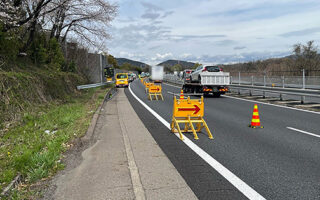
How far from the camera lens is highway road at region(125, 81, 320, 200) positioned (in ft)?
13.5

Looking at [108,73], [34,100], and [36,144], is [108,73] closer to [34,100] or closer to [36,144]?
[34,100]

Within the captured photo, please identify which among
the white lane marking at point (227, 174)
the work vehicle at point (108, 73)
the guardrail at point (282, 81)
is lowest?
the white lane marking at point (227, 174)

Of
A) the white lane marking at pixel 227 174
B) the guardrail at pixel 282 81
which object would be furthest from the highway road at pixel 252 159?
the guardrail at pixel 282 81

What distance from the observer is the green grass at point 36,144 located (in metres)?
4.97

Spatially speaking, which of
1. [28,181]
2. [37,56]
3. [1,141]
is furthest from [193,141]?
[37,56]

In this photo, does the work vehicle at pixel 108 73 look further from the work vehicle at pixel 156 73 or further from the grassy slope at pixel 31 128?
the grassy slope at pixel 31 128

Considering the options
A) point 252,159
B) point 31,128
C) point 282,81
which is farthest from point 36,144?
point 282,81

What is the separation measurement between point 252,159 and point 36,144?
5.20 metres

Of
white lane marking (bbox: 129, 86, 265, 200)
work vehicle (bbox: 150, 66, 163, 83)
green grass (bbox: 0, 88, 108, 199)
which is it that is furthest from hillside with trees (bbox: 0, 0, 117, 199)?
work vehicle (bbox: 150, 66, 163, 83)

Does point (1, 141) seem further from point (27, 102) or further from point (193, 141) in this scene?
point (193, 141)

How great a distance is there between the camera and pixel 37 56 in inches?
790

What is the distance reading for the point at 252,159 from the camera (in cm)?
562

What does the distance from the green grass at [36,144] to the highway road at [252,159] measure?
2330mm

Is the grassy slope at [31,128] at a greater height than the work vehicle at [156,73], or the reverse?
Result: the work vehicle at [156,73]
